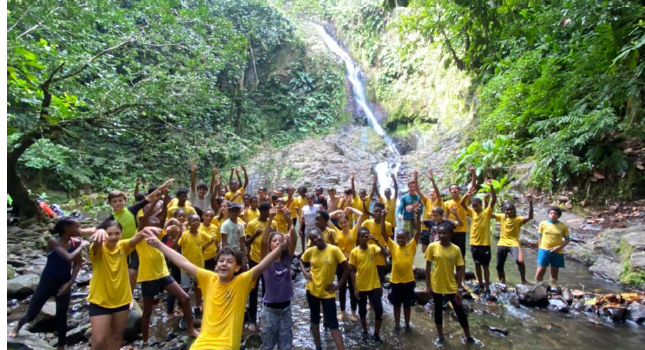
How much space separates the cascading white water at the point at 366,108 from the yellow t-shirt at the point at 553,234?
Answer: 1259cm

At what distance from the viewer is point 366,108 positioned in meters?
28.5

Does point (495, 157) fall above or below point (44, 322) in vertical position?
above

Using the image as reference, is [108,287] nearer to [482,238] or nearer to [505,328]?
[505,328]

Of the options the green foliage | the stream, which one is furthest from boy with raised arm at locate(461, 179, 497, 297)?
the green foliage

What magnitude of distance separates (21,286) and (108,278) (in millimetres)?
4588

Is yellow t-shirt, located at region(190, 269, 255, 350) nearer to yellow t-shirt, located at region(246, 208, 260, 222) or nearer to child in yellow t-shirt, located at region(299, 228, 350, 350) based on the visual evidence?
child in yellow t-shirt, located at region(299, 228, 350, 350)

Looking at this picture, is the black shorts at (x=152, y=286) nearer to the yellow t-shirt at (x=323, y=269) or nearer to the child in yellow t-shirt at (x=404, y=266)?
the yellow t-shirt at (x=323, y=269)

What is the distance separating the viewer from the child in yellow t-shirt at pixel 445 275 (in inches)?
194

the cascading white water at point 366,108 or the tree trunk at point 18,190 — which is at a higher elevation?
the cascading white water at point 366,108

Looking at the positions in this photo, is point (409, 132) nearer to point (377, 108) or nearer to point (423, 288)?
point (377, 108)

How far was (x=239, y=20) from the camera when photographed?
2586 cm

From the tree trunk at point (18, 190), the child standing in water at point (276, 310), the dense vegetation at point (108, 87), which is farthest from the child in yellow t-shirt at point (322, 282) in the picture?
the tree trunk at point (18, 190)

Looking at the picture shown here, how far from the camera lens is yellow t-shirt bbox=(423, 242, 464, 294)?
195 inches

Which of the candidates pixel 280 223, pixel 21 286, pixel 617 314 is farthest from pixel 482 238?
pixel 21 286
